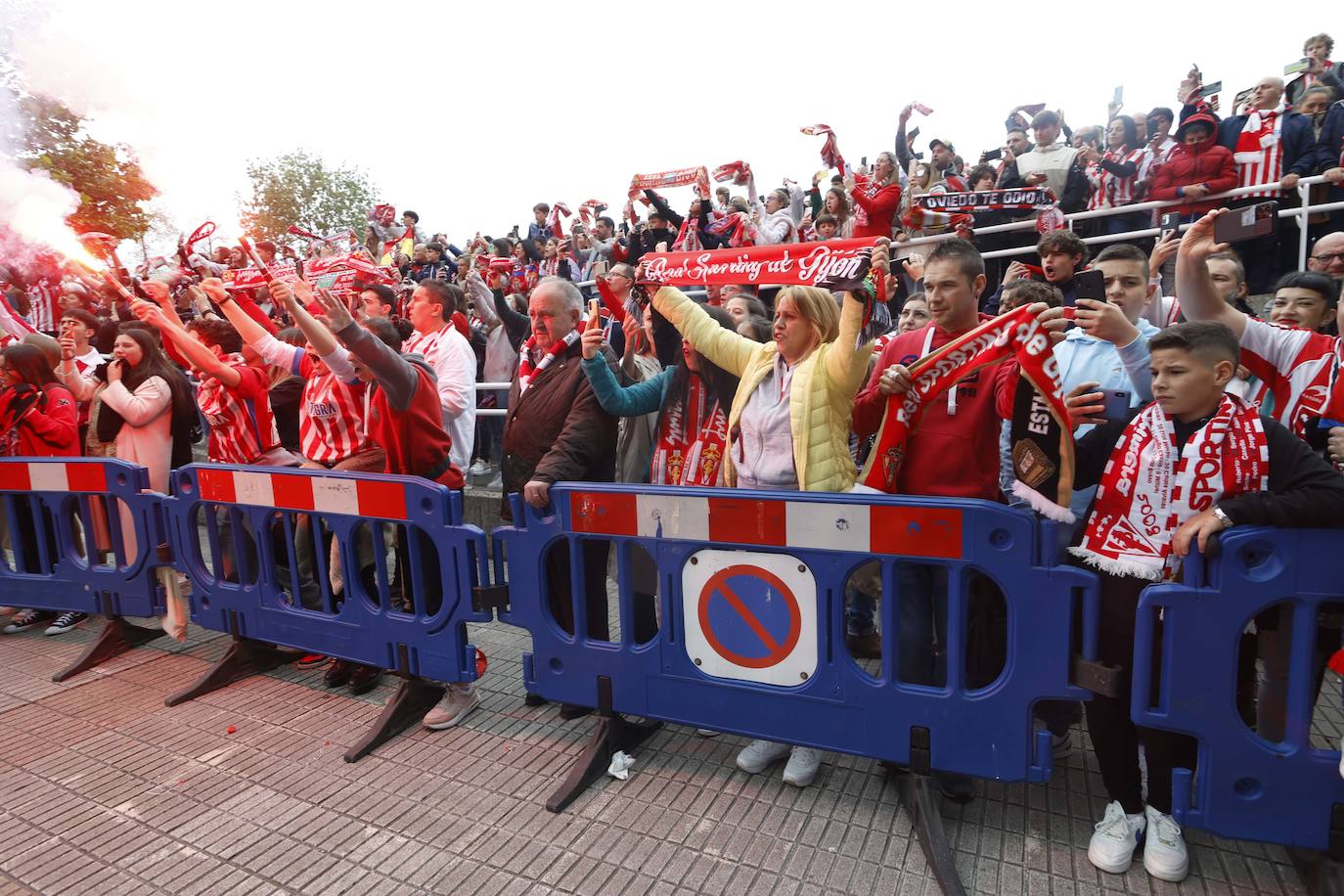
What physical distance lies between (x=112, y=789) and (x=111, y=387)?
2.87m

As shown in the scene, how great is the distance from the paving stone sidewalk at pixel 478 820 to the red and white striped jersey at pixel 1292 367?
1.43m

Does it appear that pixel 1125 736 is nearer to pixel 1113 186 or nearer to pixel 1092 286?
pixel 1092 286

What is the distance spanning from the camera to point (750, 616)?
300 centimetres

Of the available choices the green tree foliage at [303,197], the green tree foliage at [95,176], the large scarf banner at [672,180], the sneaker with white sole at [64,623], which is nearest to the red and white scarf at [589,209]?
the large scarf banner at [672,180]

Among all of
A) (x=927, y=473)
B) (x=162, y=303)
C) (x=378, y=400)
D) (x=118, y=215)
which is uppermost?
(x=118, y=215)

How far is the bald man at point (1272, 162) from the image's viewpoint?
6668 mm

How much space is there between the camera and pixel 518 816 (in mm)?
3012

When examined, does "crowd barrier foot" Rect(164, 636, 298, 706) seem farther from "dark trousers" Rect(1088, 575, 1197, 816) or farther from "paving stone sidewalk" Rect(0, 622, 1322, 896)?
"dark trousers" Rect(1088, 575, 1197, 816)

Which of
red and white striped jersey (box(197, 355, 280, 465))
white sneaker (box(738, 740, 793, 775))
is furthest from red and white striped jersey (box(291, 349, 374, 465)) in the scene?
white sneaker (box(738, 740, 793, 775))

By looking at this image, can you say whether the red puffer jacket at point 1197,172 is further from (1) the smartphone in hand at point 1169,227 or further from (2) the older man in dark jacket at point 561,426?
(2) the older man in dark jacket at point 561,426

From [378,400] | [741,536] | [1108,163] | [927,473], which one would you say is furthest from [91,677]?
[1108,163]

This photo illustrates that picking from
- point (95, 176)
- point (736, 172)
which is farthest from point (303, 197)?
point (736, 172)

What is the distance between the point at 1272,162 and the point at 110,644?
32.8 ft

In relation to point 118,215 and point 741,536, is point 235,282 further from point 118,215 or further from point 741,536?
point 118,215
